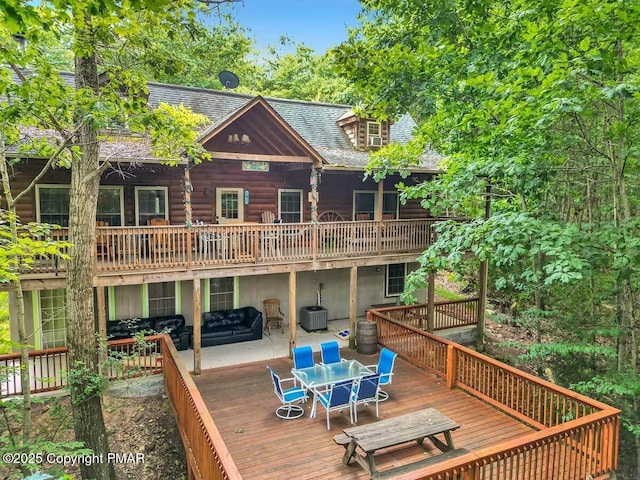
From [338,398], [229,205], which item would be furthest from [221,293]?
[338,398]

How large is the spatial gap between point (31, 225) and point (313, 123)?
11.3 metres

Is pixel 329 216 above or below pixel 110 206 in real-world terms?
below

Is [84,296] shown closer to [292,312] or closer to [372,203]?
[292,312]

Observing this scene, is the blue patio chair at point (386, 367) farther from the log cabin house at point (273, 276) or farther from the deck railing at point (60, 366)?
the deck railing at point (60, 366)

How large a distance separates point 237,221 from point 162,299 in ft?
11.2

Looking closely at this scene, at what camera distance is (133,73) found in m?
7.20

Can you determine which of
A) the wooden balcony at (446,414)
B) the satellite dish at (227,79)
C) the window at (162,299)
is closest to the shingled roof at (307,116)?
the satellite dish at (227,79)

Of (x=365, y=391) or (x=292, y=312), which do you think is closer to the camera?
(x=365, y=391)

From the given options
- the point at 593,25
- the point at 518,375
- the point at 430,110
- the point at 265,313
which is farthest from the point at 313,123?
the point at 518,375

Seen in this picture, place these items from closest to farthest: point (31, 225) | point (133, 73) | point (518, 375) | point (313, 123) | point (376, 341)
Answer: point (31, 225), point (133, 73), point (518, 375), point (376, 341), point (313, 123)

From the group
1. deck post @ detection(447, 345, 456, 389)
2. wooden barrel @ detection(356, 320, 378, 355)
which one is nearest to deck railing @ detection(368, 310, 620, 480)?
deck post @ detection(447, 345, 456, 389)

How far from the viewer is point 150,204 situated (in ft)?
39.7

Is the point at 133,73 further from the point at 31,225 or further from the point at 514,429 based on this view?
the point at 514,429

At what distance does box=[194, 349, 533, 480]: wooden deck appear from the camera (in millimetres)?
6469
